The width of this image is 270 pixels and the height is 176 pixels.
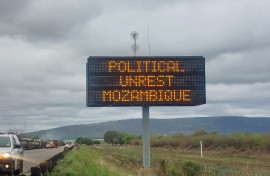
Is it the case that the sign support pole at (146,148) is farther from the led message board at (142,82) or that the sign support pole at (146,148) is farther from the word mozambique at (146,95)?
the led message board at (142,82)

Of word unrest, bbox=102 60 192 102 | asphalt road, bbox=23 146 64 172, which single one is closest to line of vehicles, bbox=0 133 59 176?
word unrest, bbox=102 60 192 102

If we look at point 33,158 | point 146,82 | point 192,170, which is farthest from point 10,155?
point 33,158

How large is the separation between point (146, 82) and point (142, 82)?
0.16 meters

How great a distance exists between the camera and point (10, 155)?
21.3m

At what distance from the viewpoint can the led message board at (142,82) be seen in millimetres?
22266

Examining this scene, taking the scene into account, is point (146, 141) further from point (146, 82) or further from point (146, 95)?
point (146, 82)

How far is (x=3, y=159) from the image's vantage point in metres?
21.0

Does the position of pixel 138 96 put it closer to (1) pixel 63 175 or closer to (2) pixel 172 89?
(2) pixel 172 89

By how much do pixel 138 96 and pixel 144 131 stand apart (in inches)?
110

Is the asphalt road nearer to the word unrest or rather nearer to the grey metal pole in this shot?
the grey metal pole

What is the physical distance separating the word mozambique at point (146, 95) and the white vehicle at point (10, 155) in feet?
13.0

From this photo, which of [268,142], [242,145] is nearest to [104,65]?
[268,142]

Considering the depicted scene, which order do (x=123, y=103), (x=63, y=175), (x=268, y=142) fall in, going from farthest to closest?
1. (x=268, y=142)
2. (x=123, y=103)
3. (x=63, y=175)

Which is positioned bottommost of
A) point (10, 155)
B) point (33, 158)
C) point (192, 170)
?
point (33, 158)
